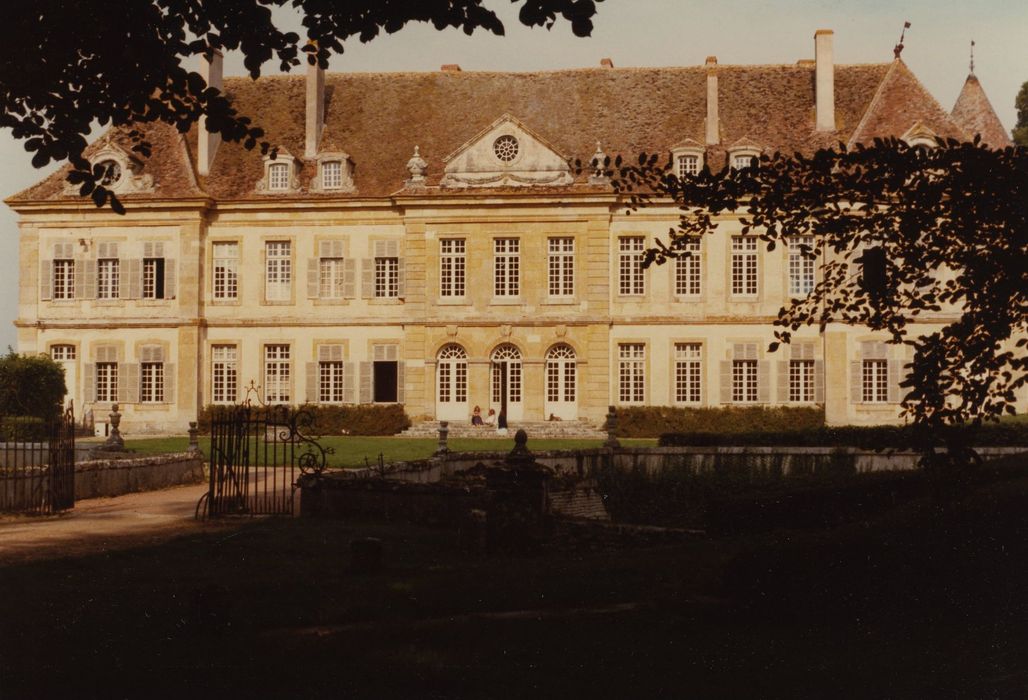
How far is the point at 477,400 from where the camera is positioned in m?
30.6

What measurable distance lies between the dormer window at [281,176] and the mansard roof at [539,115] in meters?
0.25

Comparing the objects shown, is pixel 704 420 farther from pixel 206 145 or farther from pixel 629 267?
pixel 206 145

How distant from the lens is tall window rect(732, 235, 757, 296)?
101 feet

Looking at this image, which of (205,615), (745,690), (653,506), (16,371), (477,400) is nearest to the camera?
(745,690)

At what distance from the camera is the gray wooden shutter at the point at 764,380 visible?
3042cm

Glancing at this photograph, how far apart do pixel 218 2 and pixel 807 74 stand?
27.1 meters

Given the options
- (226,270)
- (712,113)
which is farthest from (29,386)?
(712,113)

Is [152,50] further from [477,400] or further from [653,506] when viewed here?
[477,400]

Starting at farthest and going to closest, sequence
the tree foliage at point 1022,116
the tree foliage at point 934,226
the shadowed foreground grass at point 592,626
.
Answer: the tree foliage at point 1022,116
the tree foliage at point 934,226
the shadowed foreground grass at point 592,626

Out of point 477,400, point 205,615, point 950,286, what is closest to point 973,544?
point 950,286

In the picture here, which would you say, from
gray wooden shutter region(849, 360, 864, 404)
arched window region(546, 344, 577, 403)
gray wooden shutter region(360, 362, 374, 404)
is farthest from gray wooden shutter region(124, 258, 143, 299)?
gray wooden shutter region(849, 360, 864, 404)

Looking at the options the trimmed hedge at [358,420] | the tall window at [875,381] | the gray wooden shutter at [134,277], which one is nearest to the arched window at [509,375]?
the trimmed hedge at [358,420]

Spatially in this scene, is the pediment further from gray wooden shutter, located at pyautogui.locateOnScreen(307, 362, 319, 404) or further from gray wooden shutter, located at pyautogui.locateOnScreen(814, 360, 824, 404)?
gray wooden shutter, located at pyautogui.locateOnScreen(814, 360, 824, 404)

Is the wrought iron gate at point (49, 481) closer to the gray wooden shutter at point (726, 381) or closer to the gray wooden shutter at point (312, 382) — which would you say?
the gray wooden shutter at point (312, 382)
